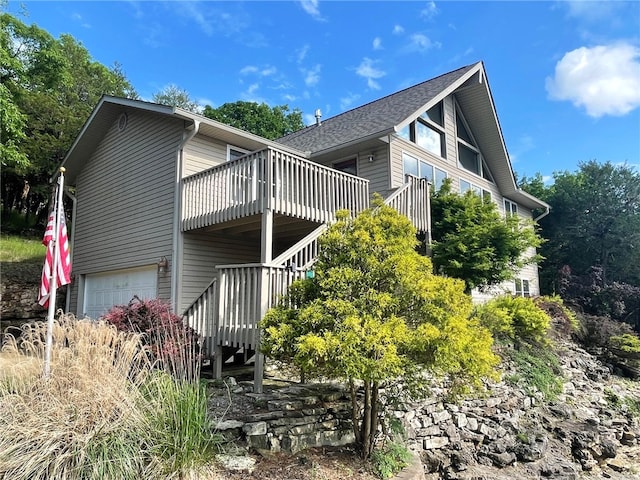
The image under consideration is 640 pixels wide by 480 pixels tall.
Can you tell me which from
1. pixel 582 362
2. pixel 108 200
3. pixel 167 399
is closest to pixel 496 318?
pixel 582 362

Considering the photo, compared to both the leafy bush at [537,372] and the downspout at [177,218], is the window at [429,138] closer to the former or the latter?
the leafy bush at [537,372]

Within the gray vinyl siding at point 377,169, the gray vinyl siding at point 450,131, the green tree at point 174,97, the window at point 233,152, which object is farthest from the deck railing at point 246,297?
the green tree at point 174,97

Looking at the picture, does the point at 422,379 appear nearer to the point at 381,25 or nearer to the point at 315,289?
the point at 315,289

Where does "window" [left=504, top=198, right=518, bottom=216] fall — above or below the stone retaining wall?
above

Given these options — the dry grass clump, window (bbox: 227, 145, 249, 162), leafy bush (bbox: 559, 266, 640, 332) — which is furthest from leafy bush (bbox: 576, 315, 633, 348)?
the dry grass clump

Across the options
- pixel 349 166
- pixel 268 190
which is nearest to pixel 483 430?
pixel 268 190

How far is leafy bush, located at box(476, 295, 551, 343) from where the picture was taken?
1067cm

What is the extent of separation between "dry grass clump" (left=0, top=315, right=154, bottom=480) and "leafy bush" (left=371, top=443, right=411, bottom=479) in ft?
8.25

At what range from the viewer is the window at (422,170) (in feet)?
41.4

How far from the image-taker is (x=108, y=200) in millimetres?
12922

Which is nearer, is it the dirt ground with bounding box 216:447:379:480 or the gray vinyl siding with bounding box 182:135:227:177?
the dirt ground with bounding box 216:447:379:480

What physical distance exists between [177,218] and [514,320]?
9.38 m

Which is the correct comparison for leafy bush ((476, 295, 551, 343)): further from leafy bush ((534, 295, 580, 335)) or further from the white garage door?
the white garage door

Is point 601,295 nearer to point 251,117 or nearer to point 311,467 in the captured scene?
point 311,467
